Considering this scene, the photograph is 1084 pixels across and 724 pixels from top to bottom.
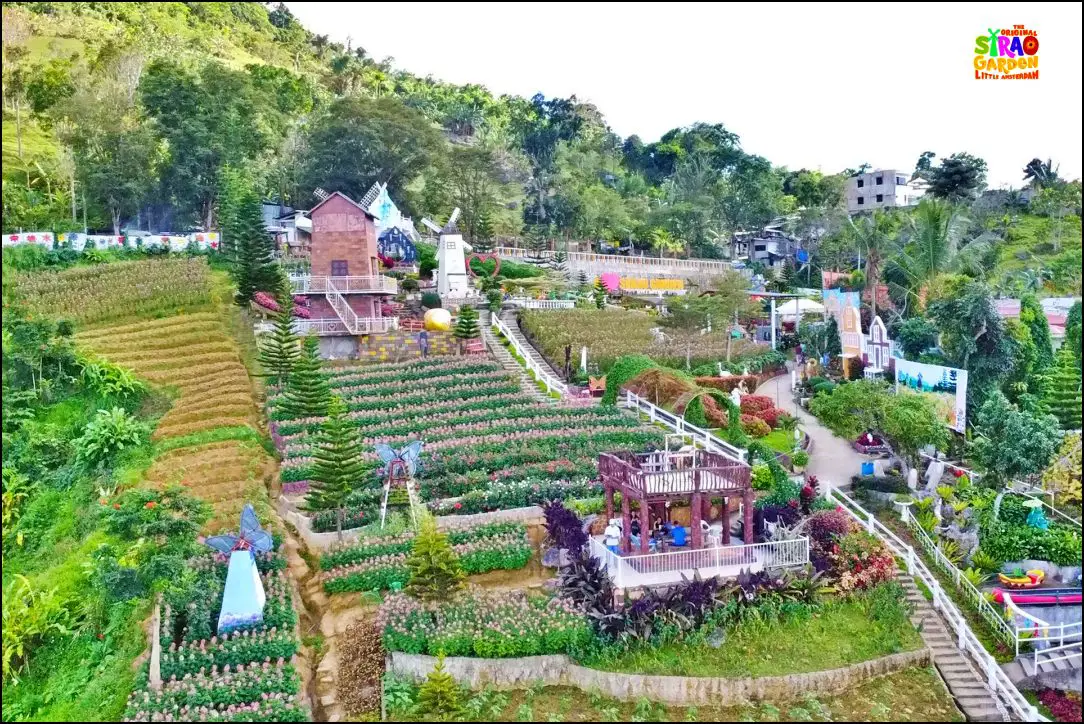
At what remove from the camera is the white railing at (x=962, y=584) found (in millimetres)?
16734

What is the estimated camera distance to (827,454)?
2544 centimetres

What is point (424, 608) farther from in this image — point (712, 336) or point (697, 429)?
point (712, 336)

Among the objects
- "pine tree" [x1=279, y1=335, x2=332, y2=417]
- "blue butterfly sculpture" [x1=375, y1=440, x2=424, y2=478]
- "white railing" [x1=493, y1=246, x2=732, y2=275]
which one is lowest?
"blue butterfly sculpture" [x1=375, y1=440, x2=424, y2=478]

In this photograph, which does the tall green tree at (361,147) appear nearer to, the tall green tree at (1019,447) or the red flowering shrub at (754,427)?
the red flowering shrub at (754,427)

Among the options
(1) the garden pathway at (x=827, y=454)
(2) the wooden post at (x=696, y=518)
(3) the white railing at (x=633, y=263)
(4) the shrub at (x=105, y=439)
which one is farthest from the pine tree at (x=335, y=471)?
(3) the white railing at (x=633, y=263)

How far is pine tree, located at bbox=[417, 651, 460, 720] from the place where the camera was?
14000mm

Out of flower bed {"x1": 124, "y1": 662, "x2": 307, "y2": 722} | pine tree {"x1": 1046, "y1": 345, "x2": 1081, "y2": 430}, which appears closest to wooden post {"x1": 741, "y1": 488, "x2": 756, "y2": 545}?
flower bed {"x1": 124, "y1": 662, "x2": 307, "y2": 722}

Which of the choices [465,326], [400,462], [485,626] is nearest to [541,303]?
[465,326]

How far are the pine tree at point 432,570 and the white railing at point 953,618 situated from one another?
8.84 meters

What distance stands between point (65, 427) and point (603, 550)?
14969 millimetres

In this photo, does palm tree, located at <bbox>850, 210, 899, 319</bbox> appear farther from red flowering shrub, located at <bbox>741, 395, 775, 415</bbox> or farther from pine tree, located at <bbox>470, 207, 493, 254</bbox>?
pine tree, located at <bbox>470, 207, 493, 254</bbox>


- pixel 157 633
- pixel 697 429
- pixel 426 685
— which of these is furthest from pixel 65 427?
pixel 697 429

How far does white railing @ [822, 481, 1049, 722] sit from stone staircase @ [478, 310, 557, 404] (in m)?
9.37

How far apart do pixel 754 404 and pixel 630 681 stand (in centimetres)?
1471
